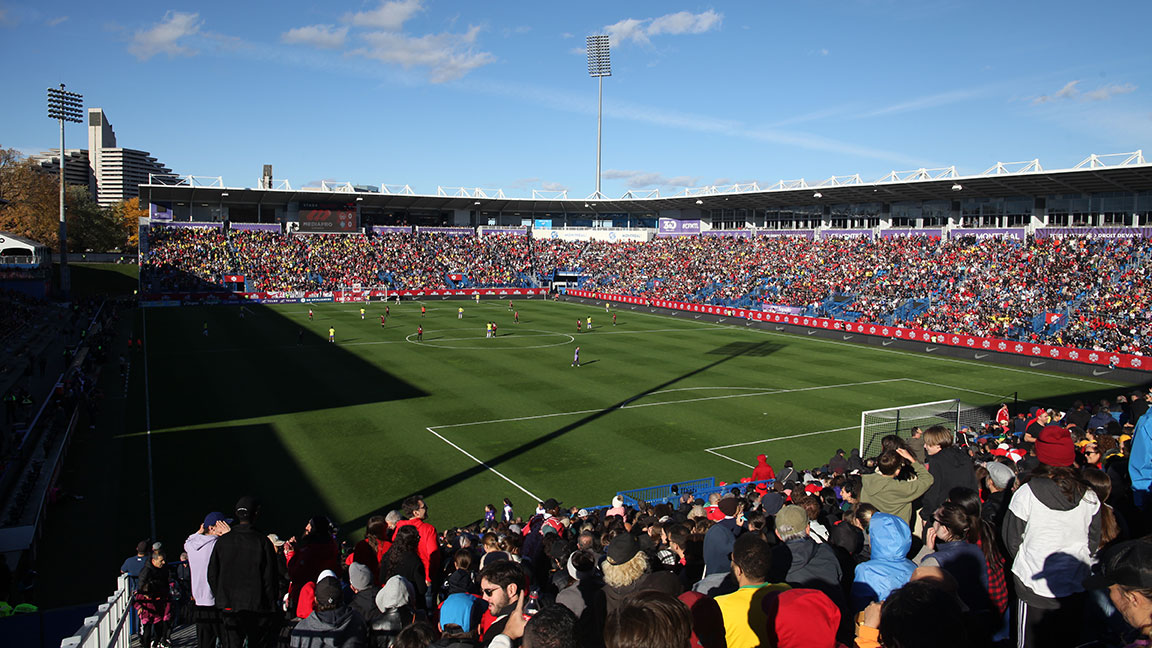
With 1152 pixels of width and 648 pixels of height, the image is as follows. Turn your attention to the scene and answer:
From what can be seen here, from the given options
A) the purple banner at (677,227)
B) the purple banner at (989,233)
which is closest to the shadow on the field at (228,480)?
the purple banner at (989,233)

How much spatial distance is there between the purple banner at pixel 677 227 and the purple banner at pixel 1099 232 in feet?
132

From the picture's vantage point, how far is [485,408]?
29.3 m

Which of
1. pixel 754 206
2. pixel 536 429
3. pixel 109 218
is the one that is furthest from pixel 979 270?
pixel 109 218

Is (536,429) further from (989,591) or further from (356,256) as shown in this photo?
(356,256)

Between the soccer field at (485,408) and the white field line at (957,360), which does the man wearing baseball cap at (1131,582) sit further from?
the white field line at (957,360)

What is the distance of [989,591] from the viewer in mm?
5820

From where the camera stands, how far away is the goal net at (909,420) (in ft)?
74.4

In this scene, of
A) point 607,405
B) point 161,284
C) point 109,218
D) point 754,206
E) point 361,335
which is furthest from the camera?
point 109,218

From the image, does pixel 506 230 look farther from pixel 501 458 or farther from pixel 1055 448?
pixel 1055 448

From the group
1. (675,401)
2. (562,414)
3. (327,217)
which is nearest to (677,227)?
(327,217)

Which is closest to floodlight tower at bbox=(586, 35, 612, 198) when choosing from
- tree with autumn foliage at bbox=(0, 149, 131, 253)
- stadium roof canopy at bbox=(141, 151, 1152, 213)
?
stadium roof canopy at bbox=(141, 151, 1152, 213)

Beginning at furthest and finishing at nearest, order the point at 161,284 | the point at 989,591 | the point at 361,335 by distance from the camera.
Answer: the point at 161,284 → the point at 361,335 → the point at 989,591

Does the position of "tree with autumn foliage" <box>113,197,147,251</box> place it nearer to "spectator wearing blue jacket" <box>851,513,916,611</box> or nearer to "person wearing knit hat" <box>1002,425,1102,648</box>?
"spectator wearing blue jacket" <box>851,513,916,611</box>

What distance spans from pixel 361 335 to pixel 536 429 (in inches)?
1048
